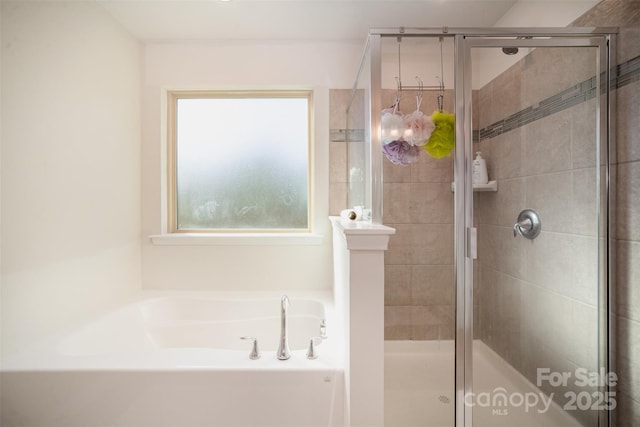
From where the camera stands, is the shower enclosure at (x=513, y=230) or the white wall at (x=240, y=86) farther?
the white wall at (x=240, y=86)

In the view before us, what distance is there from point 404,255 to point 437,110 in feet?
2.09

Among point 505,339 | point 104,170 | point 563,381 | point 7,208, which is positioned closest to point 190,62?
point 104,170

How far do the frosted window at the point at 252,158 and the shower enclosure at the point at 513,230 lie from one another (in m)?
1.12

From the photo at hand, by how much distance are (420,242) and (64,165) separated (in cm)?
186

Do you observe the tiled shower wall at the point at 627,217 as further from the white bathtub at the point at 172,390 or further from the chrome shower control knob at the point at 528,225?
the white bathtub at the point at 172,390

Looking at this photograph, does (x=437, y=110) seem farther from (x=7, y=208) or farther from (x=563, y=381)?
(x=7, y=208)

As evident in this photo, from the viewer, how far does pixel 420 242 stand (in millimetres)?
1230

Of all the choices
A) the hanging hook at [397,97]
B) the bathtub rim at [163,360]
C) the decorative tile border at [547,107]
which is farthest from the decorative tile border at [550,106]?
the bathtub rim at [163,360]

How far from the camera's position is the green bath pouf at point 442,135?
46.6 inches

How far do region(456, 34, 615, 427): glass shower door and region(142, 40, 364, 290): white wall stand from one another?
3.61ft

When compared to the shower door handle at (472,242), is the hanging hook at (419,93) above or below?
above

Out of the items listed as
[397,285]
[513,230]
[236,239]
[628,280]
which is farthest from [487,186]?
[236,239]

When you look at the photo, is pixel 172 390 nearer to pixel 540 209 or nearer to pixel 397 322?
pixel 397 322

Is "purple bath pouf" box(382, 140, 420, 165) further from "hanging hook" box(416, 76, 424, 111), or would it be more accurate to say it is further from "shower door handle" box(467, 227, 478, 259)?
"shower door handle" box(467, 227, 478, 259)
